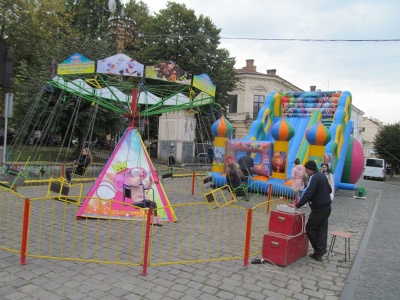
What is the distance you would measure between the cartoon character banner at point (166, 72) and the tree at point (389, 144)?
103 feet

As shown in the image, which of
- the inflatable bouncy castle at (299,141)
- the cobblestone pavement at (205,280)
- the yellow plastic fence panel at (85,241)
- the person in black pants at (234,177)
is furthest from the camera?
the inflatable bouncy castle at (299,141)

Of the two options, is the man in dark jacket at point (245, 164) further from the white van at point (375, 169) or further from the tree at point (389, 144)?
the tree at point (389, 144)

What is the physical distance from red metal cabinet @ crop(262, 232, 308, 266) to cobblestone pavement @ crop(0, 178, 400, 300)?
0.12 metres

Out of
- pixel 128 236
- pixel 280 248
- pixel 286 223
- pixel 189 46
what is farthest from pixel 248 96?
pixel 280 248

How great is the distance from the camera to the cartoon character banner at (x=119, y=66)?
7223mm

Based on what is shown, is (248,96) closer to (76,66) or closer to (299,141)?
(299,141)

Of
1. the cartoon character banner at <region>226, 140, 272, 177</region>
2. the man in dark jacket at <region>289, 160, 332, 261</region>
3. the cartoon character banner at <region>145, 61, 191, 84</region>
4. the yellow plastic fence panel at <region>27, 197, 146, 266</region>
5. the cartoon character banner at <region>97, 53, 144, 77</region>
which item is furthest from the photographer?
the cartoon character banner at <region>226, 140, 272, 177</region>

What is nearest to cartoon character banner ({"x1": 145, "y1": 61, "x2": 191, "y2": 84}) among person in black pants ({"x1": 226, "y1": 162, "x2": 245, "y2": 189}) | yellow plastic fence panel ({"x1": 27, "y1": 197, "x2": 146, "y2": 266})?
yellow plastic fence panel ({"x1": 27, "y1": 197, "x2": 146, "y2": 266})

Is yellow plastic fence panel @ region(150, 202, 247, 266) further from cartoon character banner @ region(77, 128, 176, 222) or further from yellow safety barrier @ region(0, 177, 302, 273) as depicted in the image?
cartoon character banner @ region(77, 128, 176, 222)

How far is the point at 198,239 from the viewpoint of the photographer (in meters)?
6.77

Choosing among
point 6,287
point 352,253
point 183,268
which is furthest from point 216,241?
point 6,287

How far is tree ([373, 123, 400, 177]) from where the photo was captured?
3397 centimetres

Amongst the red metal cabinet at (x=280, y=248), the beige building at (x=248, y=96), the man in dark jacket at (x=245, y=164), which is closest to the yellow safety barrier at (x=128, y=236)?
the red metal cabinet at (x=280, y=248)

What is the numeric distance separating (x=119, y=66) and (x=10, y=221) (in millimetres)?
4026
